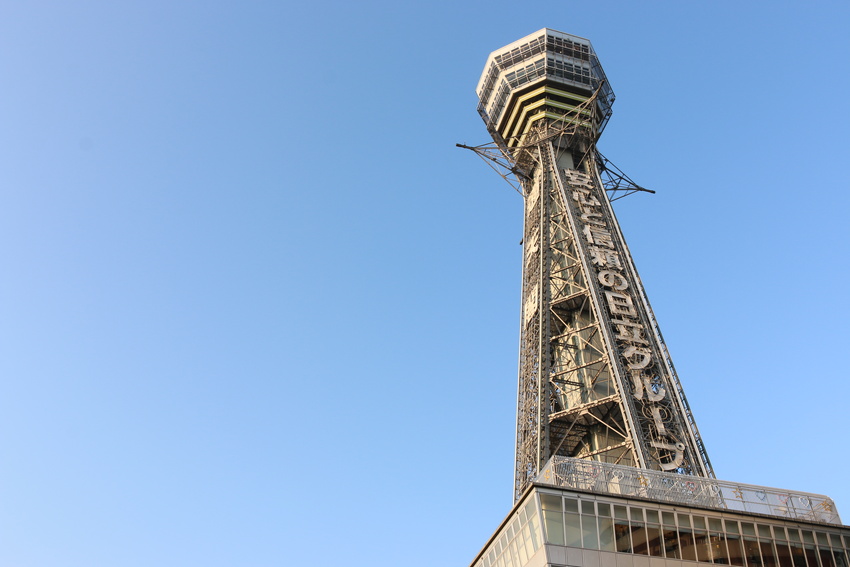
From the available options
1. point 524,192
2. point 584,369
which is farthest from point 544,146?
point 584,369

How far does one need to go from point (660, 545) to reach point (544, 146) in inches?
2803

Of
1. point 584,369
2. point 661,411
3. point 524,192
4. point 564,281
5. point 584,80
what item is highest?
point 584,80

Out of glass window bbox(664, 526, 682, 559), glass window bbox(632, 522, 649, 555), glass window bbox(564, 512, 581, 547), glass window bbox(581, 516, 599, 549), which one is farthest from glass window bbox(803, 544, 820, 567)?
glass window bbox(564, 512, 581, 547)

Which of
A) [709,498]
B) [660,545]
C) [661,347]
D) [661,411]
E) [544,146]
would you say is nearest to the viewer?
[660,545]

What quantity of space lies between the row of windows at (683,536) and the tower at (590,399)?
0.22ft

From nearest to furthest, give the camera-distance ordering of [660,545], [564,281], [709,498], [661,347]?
1. [660,545]
2. [709,498]
3. [661,347]
4. [564,281]

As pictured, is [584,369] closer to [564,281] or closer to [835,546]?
[564,281]

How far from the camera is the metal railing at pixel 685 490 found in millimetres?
48656

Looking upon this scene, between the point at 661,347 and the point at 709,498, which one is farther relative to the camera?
the point at 661,347

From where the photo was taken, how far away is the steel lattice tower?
76.4 metres

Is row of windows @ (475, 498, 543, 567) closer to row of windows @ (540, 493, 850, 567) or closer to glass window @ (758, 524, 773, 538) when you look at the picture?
row of windows @ (540, 493, 850, 567)

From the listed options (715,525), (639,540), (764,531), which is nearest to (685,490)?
(715,525)

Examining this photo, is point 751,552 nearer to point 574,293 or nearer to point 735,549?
point 735,549

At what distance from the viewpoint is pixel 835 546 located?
4812 cm
